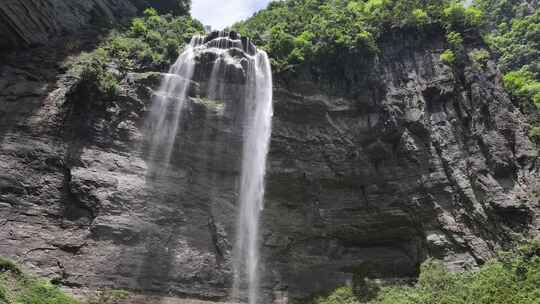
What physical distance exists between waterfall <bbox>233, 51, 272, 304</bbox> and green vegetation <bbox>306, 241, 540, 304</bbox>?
3.10m

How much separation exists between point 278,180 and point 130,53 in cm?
939

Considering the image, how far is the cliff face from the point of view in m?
14.0

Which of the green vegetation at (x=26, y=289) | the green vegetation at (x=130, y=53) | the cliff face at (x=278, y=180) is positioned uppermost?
the green vegetation at (x=130, y=53)

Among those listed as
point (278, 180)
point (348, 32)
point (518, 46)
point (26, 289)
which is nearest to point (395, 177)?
point (278, 180)

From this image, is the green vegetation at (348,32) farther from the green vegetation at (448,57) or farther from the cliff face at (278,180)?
the green vegetation at (448,57)

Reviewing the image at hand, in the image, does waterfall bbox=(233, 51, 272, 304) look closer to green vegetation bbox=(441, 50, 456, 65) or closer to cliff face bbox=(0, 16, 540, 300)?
cliff face bbox=(0, 16, 540, 300)

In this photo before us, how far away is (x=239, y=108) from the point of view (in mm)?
A: 19031

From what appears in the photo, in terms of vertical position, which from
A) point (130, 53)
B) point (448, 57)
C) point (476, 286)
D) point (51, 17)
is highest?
point (51, 17)

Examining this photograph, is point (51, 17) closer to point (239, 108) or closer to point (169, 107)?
point (169, 107)

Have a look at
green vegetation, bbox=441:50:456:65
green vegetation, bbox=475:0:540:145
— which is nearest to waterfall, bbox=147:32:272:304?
green vegetation, bbox=441:50:456:65

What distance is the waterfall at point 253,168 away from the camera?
16.0 m

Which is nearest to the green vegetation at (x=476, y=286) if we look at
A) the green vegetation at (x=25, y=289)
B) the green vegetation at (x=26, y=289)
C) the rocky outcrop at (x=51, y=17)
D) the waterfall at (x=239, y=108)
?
the waterfall at (x=239, y=108)

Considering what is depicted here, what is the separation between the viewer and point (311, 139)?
19.3 metres

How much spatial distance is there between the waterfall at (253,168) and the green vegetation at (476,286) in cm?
310
